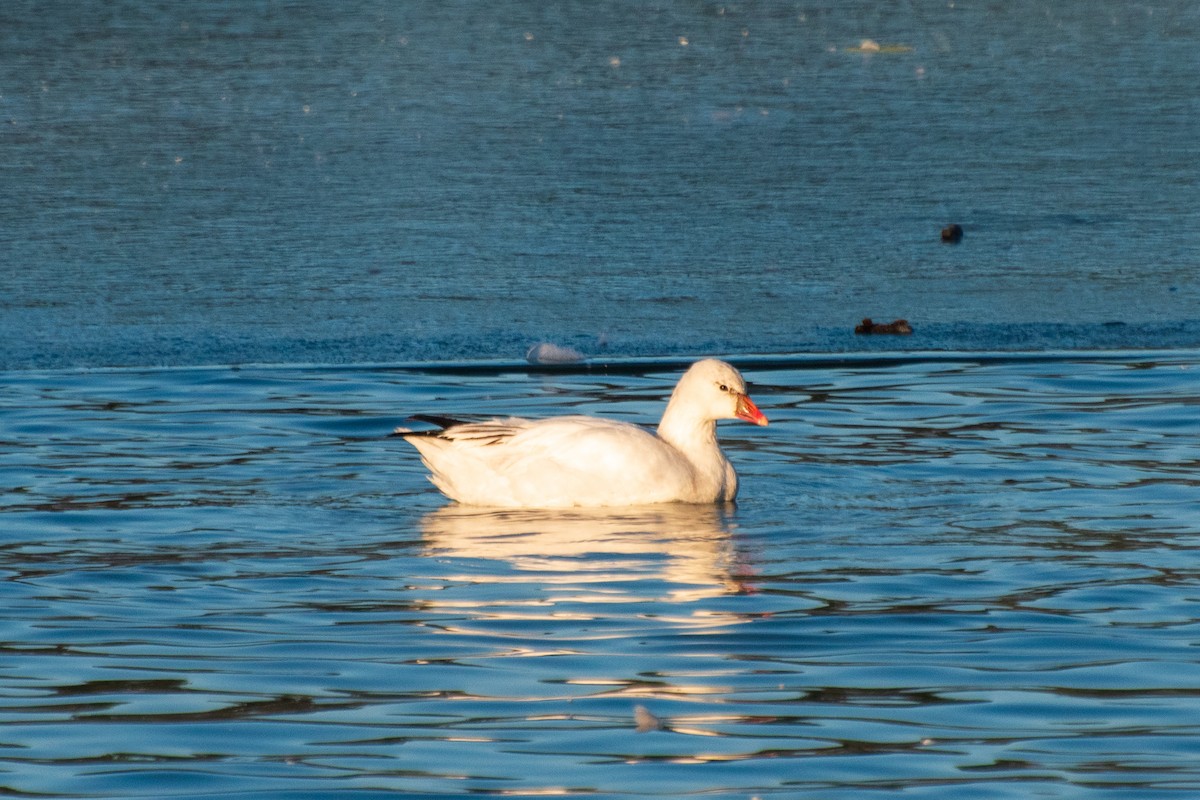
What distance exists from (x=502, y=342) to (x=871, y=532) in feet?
10.7

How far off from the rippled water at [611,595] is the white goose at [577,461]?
0.36 feet

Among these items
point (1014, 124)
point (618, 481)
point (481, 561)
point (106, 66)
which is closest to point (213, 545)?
point (481, 561)

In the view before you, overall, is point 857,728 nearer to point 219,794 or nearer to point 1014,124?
point 219,794

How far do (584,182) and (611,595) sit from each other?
22.2 feet

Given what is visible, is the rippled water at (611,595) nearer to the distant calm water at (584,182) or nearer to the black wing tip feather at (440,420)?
the black wing tip feather at (440,420)

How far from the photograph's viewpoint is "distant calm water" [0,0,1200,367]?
421 inches

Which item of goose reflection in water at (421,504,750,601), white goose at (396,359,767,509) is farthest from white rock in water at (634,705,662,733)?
white goose at (396,359,767,509)

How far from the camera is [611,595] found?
6625 millimetres

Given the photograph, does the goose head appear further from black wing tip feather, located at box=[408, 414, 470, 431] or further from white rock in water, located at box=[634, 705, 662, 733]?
white rock in water, located at box=[634, 705, 662, 733]

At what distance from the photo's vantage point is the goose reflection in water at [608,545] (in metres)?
6.88

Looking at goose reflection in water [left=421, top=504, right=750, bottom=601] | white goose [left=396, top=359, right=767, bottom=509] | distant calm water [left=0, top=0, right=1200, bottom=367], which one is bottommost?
goose reflection in water [left=421, top=504, right=750, bottom=601]

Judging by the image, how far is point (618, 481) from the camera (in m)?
8.28

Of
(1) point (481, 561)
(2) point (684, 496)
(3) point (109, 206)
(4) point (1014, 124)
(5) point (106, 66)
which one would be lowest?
(1) point (481, 561)

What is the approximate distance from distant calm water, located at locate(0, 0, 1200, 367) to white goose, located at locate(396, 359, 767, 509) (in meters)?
1.83
